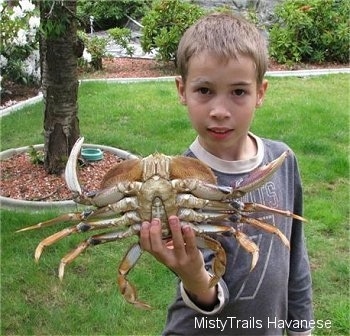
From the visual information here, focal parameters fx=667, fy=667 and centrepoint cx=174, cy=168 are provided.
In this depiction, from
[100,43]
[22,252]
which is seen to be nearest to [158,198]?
[22,252]

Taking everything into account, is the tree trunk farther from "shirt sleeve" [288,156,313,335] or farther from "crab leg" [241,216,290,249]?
"crab leg" [241,216,290,249]

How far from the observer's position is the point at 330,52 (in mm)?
12609

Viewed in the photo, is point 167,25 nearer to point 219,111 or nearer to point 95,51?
point 95,51

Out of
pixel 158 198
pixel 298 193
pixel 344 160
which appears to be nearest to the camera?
pixel 158 198

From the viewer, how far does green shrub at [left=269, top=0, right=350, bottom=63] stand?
40.5 feet

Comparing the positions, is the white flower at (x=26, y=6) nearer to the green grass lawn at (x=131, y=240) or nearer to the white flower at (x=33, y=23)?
the white flower at (x=33, y=23)

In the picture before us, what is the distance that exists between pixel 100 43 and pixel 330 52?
4325mm

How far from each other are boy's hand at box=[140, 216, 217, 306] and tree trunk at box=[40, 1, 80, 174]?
12.4ft

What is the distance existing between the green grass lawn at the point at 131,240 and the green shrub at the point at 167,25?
8.82 feet

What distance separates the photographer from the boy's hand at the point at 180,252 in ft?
6.32

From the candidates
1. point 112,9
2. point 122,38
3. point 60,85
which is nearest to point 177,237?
point 60,85

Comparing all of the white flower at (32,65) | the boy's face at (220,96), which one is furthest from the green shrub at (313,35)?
the boy's face at (220,96)

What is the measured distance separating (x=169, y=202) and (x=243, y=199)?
0.38 metres

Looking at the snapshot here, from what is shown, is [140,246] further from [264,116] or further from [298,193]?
[264,116]
